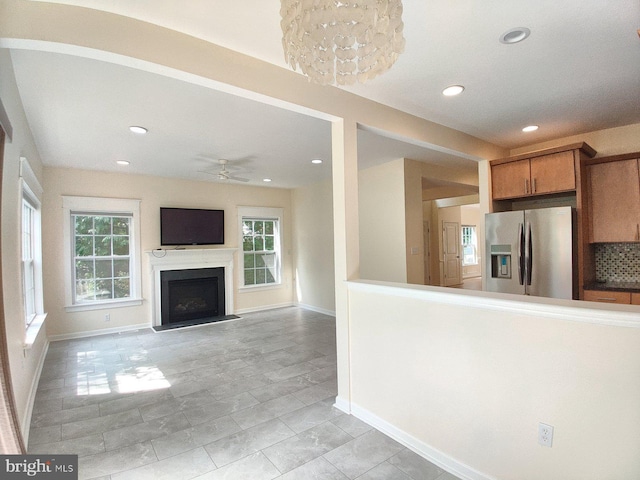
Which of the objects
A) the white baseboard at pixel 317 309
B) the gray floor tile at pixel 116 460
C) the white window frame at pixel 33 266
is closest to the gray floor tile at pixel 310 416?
the gray floor tile at pixel 116 460

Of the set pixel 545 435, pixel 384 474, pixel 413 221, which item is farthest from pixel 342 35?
pixel 413 221

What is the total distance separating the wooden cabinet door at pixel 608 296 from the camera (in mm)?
2916

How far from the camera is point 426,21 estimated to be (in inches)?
70.5

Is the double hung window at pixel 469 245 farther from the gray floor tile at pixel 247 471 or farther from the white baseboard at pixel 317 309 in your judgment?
the gray floor tile at pixel 247 471

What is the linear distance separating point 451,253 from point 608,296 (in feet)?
21.1

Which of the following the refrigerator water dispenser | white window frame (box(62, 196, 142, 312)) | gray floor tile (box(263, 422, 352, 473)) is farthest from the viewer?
white window frame (box(62, 196, 142, 312))

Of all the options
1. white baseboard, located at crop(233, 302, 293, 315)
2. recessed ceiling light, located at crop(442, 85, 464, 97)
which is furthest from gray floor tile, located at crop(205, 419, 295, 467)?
white baseboard, located at crop(233, 302, 293, 315)

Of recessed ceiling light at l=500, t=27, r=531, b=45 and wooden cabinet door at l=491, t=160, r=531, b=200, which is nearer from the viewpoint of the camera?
recessed ceiling light at l=500, t=27, r=531, b=45

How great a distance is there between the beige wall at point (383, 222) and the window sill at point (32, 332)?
4119 mm

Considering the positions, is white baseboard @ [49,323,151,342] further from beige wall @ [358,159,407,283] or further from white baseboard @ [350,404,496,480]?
white baseboard @ [350,404,496,480]

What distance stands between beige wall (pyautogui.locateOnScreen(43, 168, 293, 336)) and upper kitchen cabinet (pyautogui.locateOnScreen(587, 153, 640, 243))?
523cm

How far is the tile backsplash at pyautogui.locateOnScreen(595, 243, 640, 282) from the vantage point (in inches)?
133

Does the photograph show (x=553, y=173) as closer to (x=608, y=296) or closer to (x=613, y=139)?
(x=613, y=139)

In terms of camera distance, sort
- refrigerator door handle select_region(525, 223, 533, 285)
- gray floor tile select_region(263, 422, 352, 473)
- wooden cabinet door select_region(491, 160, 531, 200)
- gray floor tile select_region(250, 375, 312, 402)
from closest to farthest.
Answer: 1. gray floor tile select_region(263, 422, 352, 473)
2. gray floor tile select_region(250, 375, 312, 402)
3. refrigerator door handle select_region(525, 223, 533, 285)
4. wooden cabinet door select_region(491, 160, 531, 200)
